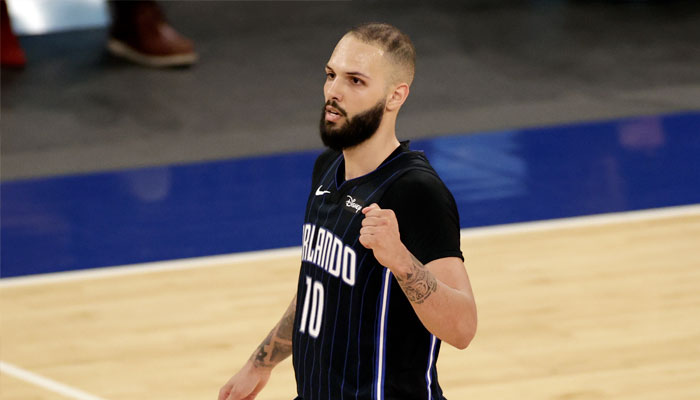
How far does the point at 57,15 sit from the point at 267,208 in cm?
490

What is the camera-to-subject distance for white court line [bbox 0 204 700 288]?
5031mm

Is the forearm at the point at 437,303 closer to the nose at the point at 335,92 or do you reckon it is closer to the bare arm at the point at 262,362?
the nose at the point at 335,92

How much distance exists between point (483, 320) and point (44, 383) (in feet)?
5.45

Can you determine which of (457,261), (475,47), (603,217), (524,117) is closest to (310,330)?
(457,261)

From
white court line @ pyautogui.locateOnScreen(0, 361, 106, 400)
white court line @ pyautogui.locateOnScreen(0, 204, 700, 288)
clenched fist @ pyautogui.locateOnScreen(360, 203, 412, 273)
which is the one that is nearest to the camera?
clenched fist @ pyautogui.locateOnScreen(360, 203, 412, 273)

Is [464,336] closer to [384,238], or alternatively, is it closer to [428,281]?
[428,281]

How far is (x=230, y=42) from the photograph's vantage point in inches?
344

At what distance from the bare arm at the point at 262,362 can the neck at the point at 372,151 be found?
1.42 feet

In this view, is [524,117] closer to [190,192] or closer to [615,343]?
[190,192]

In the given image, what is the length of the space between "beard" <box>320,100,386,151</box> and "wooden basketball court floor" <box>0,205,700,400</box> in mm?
1859

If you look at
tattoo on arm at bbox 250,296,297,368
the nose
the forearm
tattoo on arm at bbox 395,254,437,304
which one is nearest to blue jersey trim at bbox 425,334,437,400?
the forearm

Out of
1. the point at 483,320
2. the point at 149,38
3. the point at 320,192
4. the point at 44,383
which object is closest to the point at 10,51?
the point at 149,38

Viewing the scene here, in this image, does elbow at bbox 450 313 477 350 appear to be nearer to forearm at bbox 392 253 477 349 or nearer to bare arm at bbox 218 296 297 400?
forearm at bbox 392 253 477 349

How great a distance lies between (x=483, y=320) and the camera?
4.48 metres
